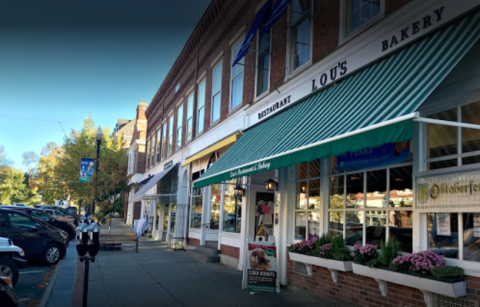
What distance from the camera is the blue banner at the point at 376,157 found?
588cm

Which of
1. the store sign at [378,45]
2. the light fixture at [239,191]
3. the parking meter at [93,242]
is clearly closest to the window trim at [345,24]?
the store sign at [378,45]

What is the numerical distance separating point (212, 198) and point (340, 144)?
10516 millimetres

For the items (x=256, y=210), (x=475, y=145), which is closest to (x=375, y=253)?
(x=475, y=145)

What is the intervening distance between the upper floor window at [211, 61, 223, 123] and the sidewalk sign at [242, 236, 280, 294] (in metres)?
6.88

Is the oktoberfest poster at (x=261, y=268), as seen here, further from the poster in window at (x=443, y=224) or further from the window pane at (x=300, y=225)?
the poster in window at (x=443, y=224)

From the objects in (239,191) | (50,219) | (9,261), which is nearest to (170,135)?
(50,219)

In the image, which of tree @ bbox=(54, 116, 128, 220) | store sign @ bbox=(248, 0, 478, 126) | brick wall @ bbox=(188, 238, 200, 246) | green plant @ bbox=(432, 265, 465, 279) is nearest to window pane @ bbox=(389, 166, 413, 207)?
green plant @ bbox=(432, 265, 465, 279)

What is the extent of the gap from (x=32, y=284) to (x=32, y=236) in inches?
112

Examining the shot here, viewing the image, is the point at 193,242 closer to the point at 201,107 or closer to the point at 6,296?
the point at 201,107

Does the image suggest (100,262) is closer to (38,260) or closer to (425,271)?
(38,260)

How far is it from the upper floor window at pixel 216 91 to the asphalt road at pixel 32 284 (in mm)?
7285

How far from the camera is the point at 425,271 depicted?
4.97 meters

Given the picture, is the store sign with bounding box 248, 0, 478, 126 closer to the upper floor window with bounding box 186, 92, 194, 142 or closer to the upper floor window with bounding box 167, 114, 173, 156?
the upper floor window with bounding box 186, 92, 194, 142

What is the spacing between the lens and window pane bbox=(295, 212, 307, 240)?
838 centimetres
